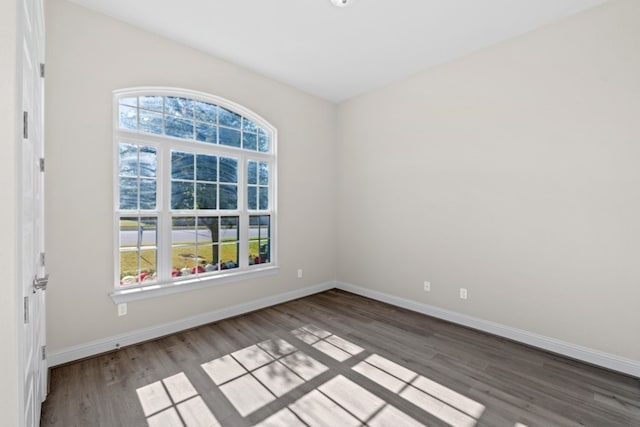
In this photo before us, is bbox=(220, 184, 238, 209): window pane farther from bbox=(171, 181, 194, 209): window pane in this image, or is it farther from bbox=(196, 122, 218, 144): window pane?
bbox=(196, 122, 218, 144): window pane

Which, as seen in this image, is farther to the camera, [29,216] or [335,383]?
[335,383]

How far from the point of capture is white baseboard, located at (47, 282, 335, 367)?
2.44 meters

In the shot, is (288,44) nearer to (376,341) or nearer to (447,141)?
(447,141)

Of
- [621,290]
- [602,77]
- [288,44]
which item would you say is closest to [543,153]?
[602,77]

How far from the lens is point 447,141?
3.45 metres

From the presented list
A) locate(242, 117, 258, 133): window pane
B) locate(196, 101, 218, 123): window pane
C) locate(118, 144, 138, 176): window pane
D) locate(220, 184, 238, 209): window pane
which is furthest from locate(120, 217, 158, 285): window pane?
locate(242, 117, 258, 133): window pane

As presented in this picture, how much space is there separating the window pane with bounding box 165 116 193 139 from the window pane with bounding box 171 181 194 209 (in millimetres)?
530

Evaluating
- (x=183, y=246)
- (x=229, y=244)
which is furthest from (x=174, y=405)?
(x=229, y=244)

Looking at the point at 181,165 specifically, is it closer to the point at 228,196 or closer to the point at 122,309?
the point at 228,196

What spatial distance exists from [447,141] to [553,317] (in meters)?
2.11

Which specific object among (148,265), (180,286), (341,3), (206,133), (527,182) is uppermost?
(341,3)

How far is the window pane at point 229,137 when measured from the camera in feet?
11.5

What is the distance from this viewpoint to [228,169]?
3576 mm

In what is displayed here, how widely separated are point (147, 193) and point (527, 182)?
12.6ft
